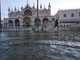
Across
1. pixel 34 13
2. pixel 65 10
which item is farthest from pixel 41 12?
pixel 65 10

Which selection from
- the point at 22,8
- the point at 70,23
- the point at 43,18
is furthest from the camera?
the point at 22,8

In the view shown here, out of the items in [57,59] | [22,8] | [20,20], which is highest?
[22,8]

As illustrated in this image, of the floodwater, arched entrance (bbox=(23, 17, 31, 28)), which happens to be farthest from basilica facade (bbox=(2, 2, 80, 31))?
the floodwater

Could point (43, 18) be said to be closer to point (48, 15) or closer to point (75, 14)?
point (48, 15)

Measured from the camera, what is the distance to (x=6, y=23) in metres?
80.2

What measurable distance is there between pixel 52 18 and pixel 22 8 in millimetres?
19779

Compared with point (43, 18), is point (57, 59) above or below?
below

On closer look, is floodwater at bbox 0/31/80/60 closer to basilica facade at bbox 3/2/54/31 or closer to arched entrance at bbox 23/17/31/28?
basilica facade at bbox 3/2/54/31

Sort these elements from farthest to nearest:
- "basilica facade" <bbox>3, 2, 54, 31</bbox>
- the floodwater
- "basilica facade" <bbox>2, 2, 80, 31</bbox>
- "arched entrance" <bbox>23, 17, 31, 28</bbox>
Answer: "arched entrance" <bbox>23, 17, 31, 28</bbox> < "basilica facade" <bbox>3, 2, 54, 31</bbox> < "basilica facade" <bbox>2, 2, 80, 31</bbox> < the floodwater

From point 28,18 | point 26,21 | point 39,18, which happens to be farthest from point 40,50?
point 28,18

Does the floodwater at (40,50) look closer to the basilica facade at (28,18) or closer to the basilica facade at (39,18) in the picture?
the basilica facade at (39,18)

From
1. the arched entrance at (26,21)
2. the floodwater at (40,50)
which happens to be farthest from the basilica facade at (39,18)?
the floodwater at (40,50)

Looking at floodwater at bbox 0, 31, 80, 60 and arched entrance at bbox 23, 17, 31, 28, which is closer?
floodwater at bbox 0, 31, 80, 60

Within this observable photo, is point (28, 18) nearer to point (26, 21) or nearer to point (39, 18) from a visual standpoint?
point (26, 21)
